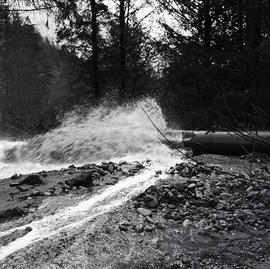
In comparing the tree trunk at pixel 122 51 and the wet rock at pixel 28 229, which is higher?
the tree trunk at pixel 122 51

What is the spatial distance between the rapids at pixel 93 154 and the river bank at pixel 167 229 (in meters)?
0.22

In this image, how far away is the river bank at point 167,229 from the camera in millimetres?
4008

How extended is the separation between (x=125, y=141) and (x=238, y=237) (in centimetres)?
651

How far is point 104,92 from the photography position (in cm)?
1991

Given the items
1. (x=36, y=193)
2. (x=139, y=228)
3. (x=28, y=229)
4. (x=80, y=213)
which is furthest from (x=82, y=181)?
(x=139, y=228)

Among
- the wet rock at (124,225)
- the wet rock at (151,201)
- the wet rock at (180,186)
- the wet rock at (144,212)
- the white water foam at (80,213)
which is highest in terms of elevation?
the wet rock at (180,186)

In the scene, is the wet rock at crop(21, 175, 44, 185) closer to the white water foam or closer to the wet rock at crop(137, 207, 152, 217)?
the white water foam

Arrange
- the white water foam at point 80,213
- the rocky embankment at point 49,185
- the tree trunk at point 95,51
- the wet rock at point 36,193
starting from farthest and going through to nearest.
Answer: the tree trunk at point 95,51 → the wet rock at point 36,193 → the rocky embankment at point 49,185 → the white water foam at point 80,213

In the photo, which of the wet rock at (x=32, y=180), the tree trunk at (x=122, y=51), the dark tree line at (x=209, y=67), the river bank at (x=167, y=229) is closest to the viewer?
the river bank at (x=167, y=229)

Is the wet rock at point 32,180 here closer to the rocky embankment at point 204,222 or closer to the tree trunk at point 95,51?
the rocky embankment at point 204,222

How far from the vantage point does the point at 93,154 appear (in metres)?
10.4

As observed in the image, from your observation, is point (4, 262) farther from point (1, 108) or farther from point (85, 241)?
point (1, 108)

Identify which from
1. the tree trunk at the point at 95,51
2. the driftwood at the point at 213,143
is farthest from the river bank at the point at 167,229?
the tree trunk at the point at 95,51

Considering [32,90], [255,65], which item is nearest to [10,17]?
[255,65]
